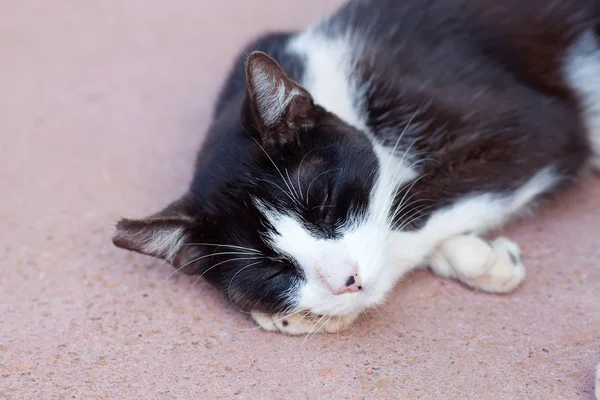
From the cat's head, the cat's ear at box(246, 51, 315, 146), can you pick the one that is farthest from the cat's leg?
the cat's ear at box(246, 51, 315, 146)

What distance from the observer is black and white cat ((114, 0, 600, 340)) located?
5.25 ft

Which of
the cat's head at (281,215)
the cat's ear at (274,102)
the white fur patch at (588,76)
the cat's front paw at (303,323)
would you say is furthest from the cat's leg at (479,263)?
the white fur patch at (588,76)

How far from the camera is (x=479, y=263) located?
69.4 inches

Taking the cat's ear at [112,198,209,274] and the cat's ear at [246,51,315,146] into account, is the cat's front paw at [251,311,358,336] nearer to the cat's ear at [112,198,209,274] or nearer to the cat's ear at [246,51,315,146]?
the cat's ear at [112,198,209,274]

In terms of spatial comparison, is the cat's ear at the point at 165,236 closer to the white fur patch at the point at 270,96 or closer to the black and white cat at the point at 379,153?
the black and white cat at the point at 379,153

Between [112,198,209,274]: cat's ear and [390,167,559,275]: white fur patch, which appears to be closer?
[112,198,209,274]: cat's ear

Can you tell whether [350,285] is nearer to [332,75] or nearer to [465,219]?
[465,219]

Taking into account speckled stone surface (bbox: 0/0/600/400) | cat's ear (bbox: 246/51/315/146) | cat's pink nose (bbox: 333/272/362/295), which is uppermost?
cat's ear (bbox: 246/51/315/146)

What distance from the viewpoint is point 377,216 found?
1.68 metres

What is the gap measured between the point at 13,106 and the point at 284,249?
1750 millimetres

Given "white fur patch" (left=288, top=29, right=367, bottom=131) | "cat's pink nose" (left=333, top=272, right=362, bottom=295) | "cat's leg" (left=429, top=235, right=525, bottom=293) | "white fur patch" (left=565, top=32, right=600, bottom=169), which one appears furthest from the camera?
"white fur patch" (left=565, top=32, right=600, bottom=169)

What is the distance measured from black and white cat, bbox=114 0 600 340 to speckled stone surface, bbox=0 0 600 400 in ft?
0.30

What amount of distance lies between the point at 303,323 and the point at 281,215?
28 centimetres

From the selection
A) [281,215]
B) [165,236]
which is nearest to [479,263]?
[281,215]
